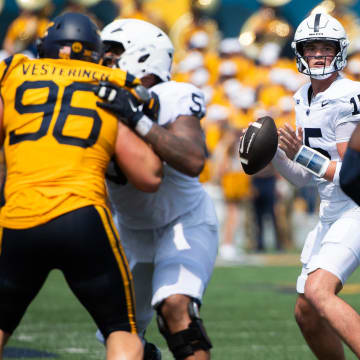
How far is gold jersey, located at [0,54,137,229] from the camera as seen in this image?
11.4ft

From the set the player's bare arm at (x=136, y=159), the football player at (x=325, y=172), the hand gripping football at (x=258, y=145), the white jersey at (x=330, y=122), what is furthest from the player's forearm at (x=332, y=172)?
the player's bare arm at (x=136, y=159)

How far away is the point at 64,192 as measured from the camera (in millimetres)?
3451

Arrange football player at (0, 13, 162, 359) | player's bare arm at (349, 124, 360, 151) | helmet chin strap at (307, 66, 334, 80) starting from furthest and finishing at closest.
→ helmet chin strap at (307, 66, 334, 80), football player at (0, 13, 162, 359), player's bare arm at (349, 124, 360, 151)

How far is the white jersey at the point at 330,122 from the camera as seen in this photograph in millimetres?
4414

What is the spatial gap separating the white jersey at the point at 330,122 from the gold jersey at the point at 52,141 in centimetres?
127

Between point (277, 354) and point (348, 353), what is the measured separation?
448 millimetres

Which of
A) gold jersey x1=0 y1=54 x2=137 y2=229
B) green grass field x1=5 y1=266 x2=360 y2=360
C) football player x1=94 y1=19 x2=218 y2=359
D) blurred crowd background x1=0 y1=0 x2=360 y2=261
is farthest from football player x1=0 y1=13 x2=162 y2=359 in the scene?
blurred crowd background x1=0 y1=0 x2=360 y2=261

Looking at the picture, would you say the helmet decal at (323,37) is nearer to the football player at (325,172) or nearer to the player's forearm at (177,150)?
the football player at (325,172)

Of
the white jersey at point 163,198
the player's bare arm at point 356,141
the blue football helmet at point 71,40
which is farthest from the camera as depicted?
the white jersey at point 163,198

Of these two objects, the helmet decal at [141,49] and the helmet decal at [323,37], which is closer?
the helmet decal at [141,49]

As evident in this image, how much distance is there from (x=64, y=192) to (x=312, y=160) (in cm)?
135

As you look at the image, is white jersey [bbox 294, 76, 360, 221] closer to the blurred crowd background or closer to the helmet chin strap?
the helmet chin strap

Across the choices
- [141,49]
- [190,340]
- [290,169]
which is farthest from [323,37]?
[190,340]

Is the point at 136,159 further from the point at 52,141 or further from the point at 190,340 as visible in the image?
the point at 190,340
